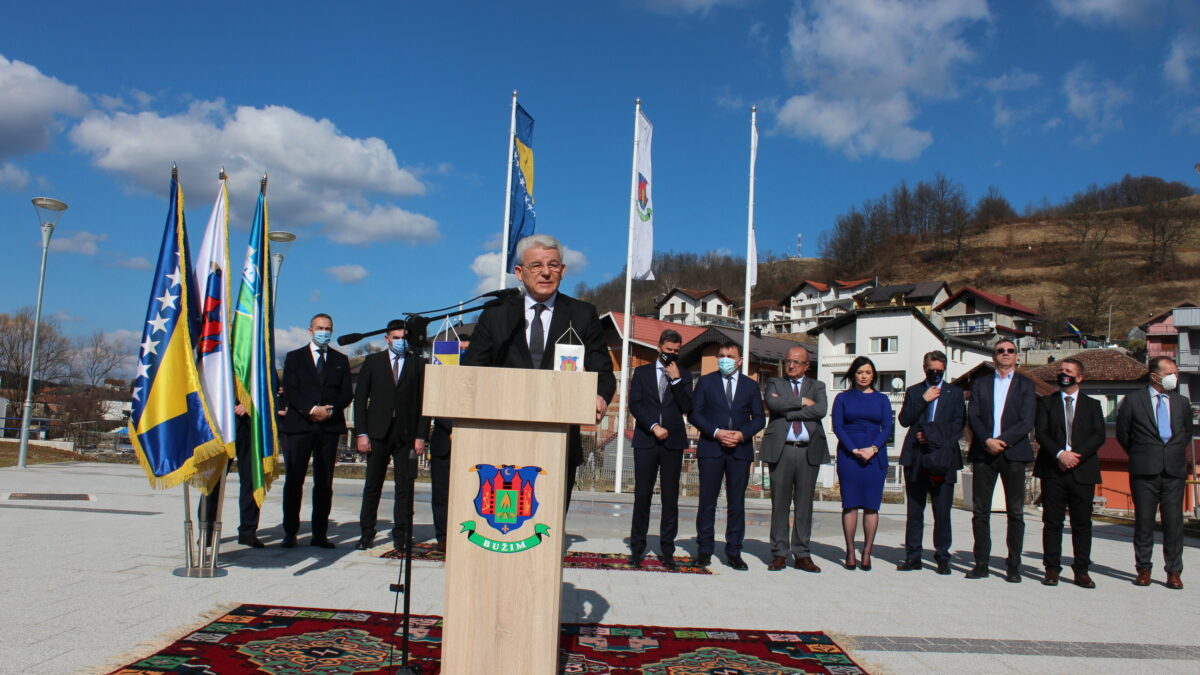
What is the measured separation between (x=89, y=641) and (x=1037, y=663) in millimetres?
4998

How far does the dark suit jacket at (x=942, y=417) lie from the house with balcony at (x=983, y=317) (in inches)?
2838

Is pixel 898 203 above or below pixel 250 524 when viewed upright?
above

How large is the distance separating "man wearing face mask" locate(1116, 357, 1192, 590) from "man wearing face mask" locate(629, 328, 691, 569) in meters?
4.24

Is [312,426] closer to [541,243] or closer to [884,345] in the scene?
[541,243]

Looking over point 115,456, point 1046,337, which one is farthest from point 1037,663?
point 1046,337

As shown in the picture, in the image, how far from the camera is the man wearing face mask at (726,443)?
24.8 feet

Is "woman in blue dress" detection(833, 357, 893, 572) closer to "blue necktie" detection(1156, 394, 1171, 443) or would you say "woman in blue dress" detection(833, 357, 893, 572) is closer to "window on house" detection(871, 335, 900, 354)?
"blue necktie" detection(1156, 394, 1171, 443)

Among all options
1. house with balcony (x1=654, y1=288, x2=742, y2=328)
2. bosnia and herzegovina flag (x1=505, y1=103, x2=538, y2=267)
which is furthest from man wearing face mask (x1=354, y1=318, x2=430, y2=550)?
house with balcony (x1=654, y1=288, x2=742, y2=328)

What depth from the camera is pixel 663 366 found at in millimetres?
7707

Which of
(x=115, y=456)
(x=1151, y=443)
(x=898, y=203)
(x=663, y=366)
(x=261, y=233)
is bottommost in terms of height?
(x=115, y=456)

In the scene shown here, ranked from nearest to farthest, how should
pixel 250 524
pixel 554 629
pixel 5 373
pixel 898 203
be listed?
pixel 554 629, pixel 250 524, pixel 5 373, pixel 898 203

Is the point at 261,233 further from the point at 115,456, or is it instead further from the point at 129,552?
the point at 115,456

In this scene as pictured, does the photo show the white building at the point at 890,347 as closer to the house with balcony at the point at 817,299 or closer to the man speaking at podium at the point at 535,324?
the house with balcony at the point at 817,299

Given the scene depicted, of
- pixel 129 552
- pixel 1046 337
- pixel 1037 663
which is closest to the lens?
pixel 1037 663
